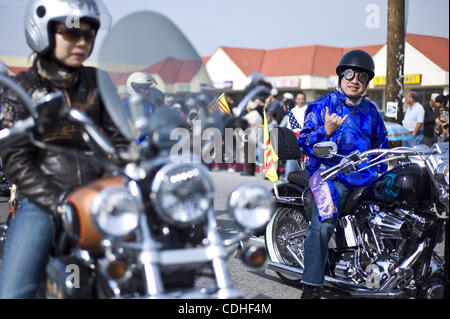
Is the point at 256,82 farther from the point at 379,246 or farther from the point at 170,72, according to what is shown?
the point at 379,246

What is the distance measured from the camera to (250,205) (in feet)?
7.08

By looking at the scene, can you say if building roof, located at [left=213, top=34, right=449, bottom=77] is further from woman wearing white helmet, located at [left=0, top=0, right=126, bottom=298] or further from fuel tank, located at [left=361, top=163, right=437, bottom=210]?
woman wearing white helmet, located at [left=0, top=0, right=126, bottom=298]

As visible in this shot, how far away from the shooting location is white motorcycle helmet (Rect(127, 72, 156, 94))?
7.21 feet

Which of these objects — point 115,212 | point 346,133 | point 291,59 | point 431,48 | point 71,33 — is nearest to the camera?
point 115,212

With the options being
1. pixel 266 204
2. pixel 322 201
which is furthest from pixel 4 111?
pixel 322 201

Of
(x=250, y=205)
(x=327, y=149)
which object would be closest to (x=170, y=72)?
(x=250, y=205)

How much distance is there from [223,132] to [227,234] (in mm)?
3794

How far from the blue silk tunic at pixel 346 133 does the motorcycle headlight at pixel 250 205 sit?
177 centimetres

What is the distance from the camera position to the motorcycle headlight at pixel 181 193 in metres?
1.93

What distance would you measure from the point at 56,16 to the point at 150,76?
562 millimetres

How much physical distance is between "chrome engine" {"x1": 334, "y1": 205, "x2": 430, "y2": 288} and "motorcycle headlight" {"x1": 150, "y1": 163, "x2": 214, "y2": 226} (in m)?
2.05

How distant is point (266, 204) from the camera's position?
7.12ft

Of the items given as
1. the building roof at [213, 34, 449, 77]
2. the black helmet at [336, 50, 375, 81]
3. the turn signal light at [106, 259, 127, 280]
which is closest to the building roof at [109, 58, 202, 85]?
the turn signal light at [106, 259, 127, 280]
